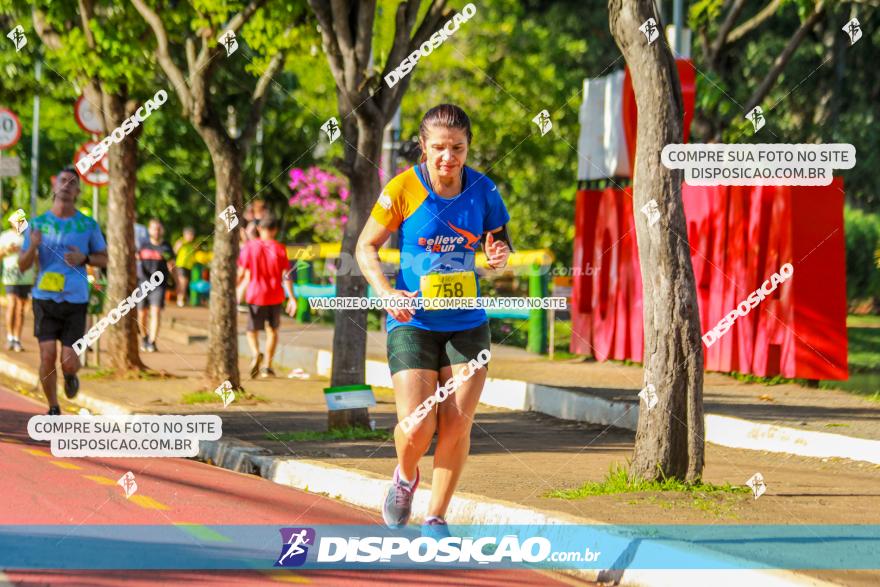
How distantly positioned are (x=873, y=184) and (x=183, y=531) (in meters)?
35.1

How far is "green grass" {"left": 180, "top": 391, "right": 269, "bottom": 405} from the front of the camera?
16531 millimetres

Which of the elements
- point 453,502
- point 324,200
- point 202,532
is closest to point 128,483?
point 202,532

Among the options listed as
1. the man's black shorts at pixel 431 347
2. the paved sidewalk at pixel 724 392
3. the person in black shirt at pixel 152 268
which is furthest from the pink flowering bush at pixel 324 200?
the man's black shorts at pixel 431 347

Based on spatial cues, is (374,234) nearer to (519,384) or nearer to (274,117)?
(519,384)

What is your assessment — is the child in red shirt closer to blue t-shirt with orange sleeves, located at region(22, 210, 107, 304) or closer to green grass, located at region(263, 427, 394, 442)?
blue t-shirt with orange sleeves, located at region(22, 210, 107, 304)

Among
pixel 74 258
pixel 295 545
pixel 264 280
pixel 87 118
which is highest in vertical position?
pixel 87 118

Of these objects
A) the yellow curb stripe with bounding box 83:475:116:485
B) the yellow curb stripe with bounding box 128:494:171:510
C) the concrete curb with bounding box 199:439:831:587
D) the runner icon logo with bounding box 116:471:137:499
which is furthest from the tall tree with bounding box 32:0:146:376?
the yellow curb stripe with bounding box 128:494:171:510

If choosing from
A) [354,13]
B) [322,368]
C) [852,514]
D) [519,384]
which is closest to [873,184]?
[322,368]

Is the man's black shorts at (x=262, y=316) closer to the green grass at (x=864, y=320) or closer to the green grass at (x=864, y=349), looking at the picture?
the green grass at (x=864, y=349)

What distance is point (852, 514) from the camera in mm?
9250

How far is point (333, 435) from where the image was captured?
13438 millimetres

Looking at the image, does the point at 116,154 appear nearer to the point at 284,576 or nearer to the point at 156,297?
the point at 156,297

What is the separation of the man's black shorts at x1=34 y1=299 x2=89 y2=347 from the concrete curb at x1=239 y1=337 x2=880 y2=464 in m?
4.65

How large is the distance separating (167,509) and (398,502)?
71.9 inches
